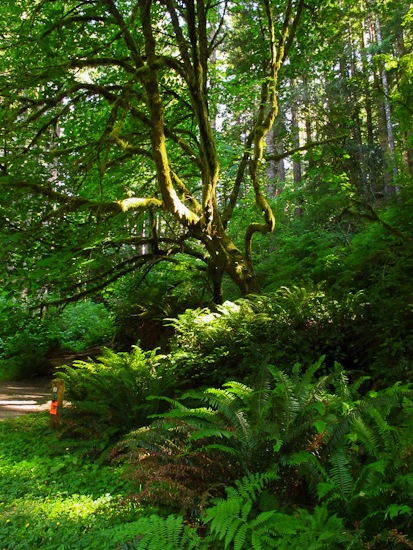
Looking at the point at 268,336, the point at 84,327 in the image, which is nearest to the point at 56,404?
the point at 268,336

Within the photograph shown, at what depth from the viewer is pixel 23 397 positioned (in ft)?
28.5

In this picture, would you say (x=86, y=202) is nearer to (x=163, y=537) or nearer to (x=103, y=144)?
(x=103, y=144)

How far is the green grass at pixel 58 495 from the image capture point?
2.91 meters

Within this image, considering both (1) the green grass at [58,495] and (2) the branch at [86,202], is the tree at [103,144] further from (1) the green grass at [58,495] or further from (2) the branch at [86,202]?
(1) the green grass at [58,495]

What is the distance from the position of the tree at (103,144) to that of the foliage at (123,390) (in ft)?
4.74

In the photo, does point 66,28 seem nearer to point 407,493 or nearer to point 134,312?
point 134,312

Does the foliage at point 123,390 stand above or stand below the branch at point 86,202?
below

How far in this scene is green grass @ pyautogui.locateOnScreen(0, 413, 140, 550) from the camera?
291cm

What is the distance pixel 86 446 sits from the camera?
16.5ft

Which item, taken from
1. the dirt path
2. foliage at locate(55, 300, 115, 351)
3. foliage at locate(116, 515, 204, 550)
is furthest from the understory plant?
foliage at locate(55, 300, 115, 351)

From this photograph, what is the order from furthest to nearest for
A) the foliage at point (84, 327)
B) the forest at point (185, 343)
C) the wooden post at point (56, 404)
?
the foliage at point (84, 327) < the wooden post at point (56, 404) < the forest at point (185, 343)

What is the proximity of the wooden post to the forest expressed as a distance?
133 mm

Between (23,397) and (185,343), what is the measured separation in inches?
171

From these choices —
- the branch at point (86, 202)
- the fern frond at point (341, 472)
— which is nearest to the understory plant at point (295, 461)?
the fern frond at point (341, 472)
